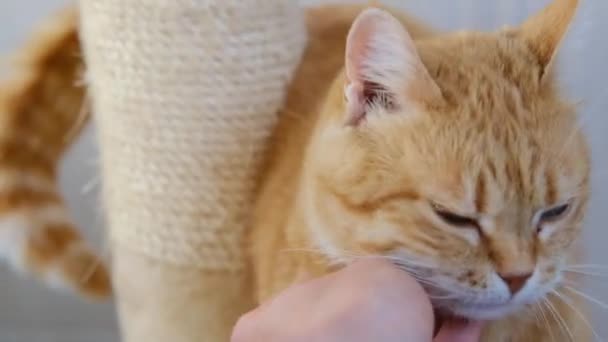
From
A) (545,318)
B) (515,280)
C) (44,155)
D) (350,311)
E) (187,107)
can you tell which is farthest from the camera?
(44,155)

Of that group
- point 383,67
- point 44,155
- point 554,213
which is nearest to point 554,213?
point 554,213

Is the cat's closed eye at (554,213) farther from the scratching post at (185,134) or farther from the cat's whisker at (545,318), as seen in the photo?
the scratching post at (185,134)

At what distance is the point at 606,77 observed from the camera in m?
1.38

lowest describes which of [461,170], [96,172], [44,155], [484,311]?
[96,172]

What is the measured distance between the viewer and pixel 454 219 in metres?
0.84

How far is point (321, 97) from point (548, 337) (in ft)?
1.36

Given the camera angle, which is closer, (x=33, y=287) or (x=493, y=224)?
(x=493, y=224)

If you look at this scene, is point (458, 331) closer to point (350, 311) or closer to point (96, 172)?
point (350, 311)

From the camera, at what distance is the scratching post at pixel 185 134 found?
114 centimetres

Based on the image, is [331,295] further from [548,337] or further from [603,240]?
[603,240]

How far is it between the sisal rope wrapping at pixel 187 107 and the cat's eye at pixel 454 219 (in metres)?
0.41

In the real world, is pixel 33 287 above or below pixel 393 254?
below

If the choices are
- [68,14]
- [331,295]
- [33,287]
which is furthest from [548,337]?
[33,287]

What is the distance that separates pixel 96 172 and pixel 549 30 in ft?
3.35
